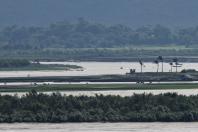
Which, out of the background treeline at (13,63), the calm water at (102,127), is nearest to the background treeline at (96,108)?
the calm water at (102,127)

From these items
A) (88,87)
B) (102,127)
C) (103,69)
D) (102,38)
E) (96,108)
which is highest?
(102,38)

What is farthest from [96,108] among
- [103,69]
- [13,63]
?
[13,63]

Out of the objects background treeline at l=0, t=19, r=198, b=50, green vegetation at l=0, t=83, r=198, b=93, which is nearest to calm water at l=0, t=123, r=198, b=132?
green vegetation at l=0, t=83, r=198, b=93

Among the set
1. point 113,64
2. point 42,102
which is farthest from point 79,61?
point 42,102

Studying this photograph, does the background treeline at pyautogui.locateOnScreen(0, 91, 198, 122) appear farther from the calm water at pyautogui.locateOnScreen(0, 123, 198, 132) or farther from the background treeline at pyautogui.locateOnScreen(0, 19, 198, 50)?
the background treeline at pyautogui.locateOnScreen(0, 19, 198, 50)

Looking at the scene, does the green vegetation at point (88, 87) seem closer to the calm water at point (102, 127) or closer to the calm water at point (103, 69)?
the calm water at point (102, 127)

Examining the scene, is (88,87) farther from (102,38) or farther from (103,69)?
(102,38)
